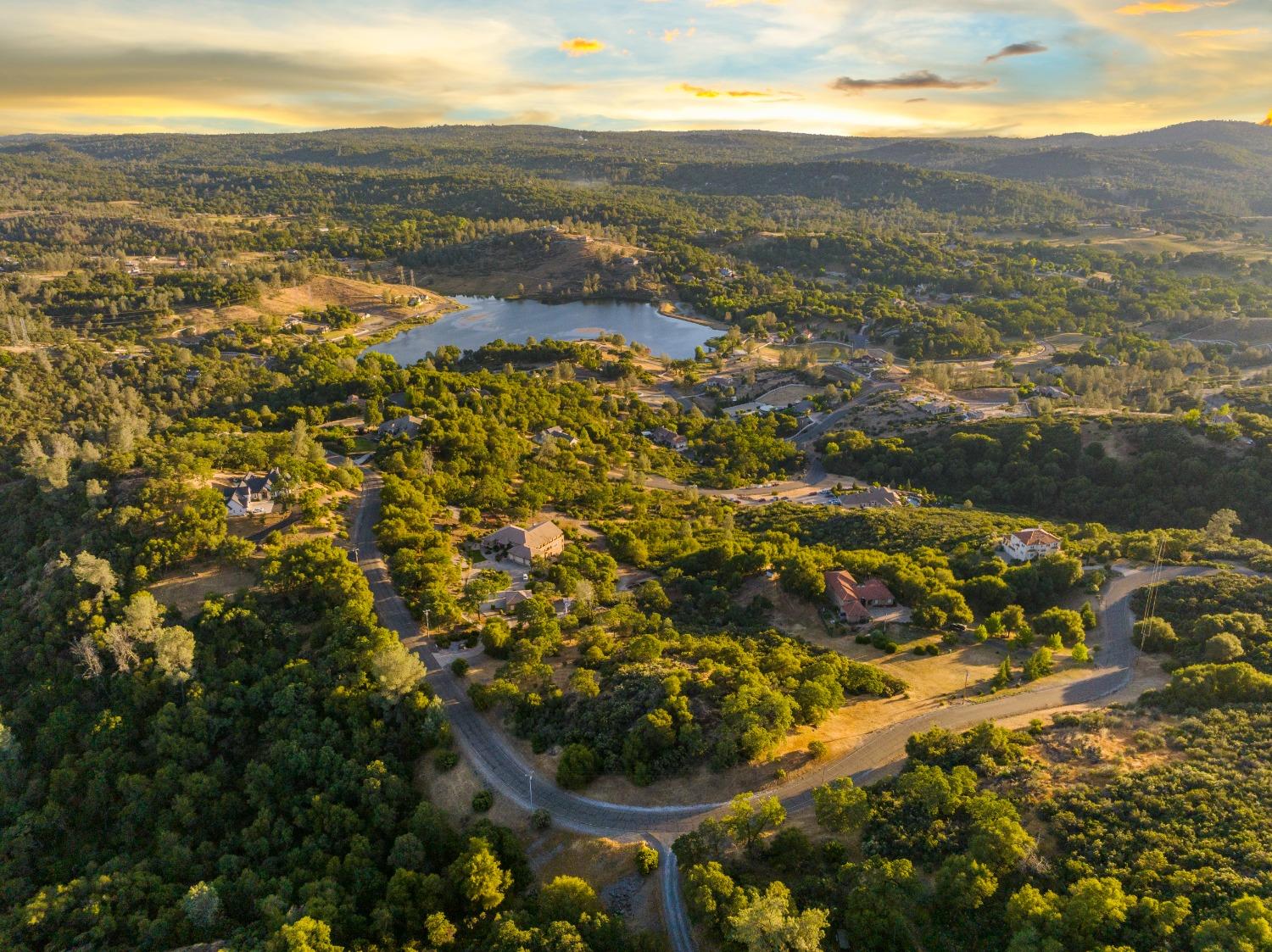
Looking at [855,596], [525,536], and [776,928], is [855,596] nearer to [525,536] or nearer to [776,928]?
[525,536]

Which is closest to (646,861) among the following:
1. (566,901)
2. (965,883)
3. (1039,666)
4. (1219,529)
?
(566,901)

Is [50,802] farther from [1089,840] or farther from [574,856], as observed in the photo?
[1089,840]

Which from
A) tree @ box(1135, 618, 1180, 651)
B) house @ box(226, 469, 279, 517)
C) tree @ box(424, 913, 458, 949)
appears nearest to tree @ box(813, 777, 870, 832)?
tree @ box(424, 913, 458, 949)

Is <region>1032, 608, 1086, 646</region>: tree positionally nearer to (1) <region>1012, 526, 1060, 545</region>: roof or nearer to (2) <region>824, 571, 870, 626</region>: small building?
(2) <region>824, 571, 870, 626</region>: small building

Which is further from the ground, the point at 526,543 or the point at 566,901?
the point at 526,543

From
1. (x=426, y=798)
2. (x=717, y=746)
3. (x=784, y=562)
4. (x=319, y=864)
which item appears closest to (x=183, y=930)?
(x=319, y=864)

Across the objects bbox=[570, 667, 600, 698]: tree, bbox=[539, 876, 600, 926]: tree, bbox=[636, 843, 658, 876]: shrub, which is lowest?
bbox=[636, 843, 658, 876]: shrub
